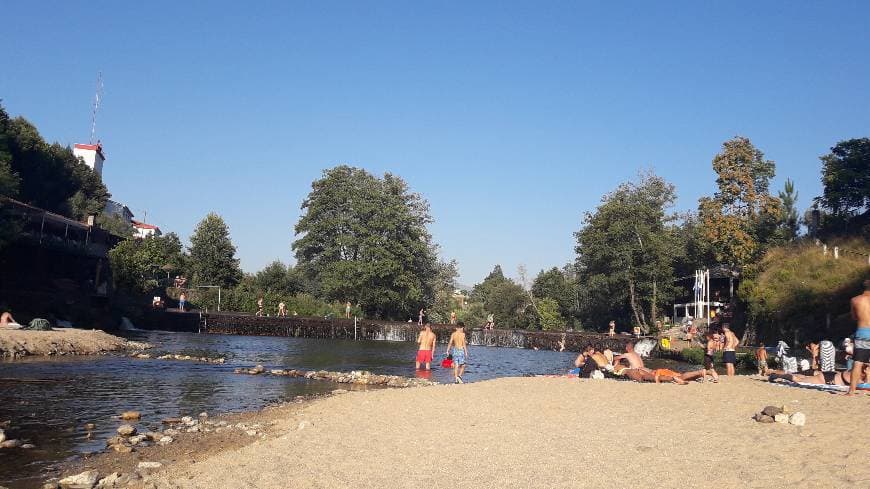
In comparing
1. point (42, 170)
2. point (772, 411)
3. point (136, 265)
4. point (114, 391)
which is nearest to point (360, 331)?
point (136, 265)

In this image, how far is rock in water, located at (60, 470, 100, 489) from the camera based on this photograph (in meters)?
7.61

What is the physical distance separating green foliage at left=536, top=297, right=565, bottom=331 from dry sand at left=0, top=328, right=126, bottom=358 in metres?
41.8

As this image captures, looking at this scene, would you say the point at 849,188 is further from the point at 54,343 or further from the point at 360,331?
the point at 54,343

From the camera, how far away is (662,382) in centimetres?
1620

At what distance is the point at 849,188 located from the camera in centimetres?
4909

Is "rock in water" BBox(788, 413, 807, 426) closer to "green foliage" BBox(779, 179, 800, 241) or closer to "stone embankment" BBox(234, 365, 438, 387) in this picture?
"stone embankment" BBox(234, 365, 438, 387)

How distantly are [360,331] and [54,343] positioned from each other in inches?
1114

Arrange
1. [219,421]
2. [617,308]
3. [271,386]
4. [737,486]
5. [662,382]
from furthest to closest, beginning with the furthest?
[617,308], [271,386], [662,382], [219,421], [737,486]

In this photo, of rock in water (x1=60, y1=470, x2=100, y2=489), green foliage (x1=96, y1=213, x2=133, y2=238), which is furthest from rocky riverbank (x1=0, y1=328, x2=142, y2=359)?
green foliage (x1=96, y1=213, x2=133, y2=238)

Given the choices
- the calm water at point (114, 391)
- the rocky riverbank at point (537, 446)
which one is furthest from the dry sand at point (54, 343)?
the rocky riverbank at point (537, 446)

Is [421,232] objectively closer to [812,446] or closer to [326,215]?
[326,215]

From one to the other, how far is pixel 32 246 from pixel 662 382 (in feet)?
114

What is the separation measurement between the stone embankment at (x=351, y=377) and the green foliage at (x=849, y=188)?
4107 centimetres

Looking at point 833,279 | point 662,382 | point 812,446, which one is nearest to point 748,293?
point 833,279
